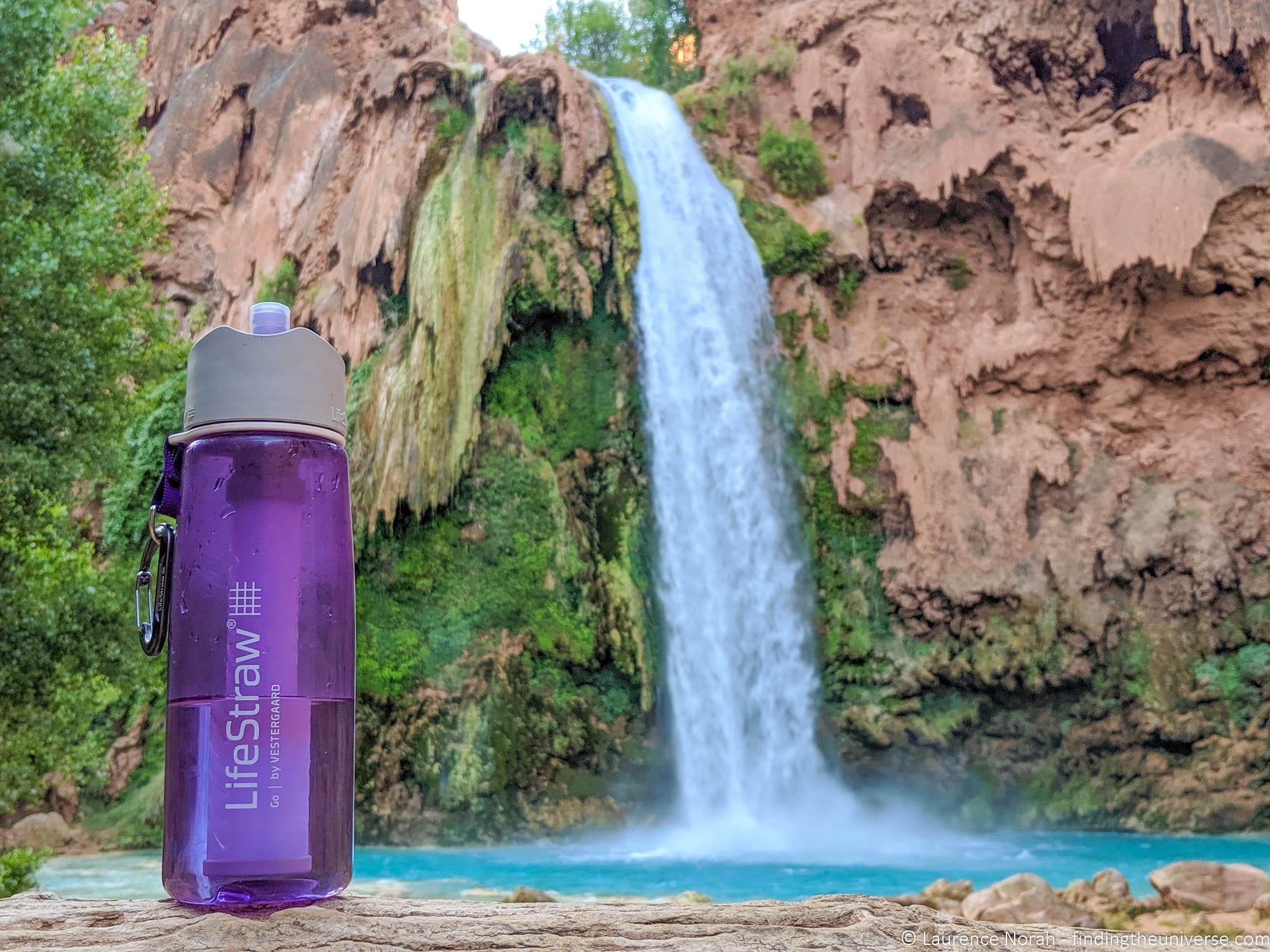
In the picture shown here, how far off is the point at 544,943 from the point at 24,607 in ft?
23.3

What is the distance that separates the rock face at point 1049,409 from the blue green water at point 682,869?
5.22 feet

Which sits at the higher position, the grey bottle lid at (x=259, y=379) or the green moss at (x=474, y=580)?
the green moss at (x=474, y=580)

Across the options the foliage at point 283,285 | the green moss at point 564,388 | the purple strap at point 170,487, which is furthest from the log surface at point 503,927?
the foliage at point 283,285

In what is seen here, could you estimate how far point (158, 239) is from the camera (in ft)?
41.2

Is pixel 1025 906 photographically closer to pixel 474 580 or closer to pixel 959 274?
pixel 474 580

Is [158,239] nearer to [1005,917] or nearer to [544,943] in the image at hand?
[1005,917]

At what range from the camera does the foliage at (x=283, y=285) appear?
1623cm

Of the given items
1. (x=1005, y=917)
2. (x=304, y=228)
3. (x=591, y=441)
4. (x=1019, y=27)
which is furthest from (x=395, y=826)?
(x=1019, y=27)

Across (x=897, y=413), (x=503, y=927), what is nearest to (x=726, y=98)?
(x=897, y=413)

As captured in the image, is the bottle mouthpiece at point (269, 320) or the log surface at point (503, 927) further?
the bottle mouthpiece at point (269, 320)

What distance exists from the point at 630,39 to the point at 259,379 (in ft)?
88.9

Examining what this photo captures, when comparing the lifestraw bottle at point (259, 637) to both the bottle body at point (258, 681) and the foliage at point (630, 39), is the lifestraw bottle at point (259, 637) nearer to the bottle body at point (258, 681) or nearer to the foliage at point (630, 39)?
the bottle body at point (258, 681)

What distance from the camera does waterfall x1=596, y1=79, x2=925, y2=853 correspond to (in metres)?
13.5

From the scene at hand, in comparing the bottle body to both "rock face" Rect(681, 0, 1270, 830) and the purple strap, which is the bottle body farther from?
"rock face" Rect(681, 0, 1270, 830)
